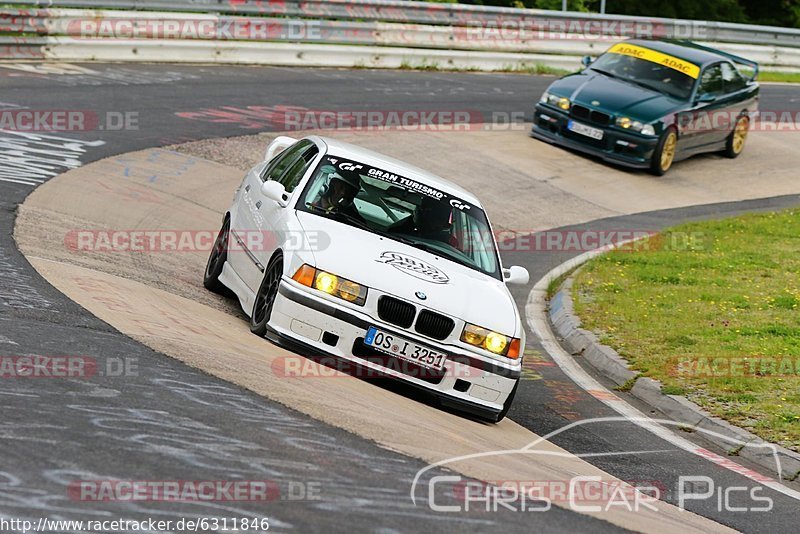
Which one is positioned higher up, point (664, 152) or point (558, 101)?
point (558, 101)

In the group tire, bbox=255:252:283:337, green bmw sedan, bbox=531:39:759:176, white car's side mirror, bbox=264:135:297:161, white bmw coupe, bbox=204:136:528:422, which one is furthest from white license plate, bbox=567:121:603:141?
tire, bbox=255:252:283:337

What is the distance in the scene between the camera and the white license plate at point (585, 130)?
1958 cm

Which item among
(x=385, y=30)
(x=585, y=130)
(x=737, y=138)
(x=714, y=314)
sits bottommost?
(x=714, y=314)

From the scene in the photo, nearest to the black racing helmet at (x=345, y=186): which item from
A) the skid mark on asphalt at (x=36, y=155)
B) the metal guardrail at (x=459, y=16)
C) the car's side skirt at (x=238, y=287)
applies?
the car's side skirt at (x=238, y=287)

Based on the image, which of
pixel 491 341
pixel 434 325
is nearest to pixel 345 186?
pixel 434 325

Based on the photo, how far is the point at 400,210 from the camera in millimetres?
9312

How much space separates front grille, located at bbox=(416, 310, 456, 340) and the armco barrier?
14142mm

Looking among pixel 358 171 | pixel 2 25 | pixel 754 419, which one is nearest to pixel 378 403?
pixel 358 171

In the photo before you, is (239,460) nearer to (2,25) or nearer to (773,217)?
(773,217)

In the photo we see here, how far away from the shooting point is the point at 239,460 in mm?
5570

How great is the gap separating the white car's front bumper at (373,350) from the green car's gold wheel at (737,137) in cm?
1514

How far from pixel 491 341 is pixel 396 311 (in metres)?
0.72

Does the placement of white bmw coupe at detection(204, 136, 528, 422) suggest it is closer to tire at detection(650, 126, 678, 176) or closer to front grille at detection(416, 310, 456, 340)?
front grille at detection(416, 310, 456, 340)

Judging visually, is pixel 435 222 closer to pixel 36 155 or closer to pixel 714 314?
pixel 714 314
